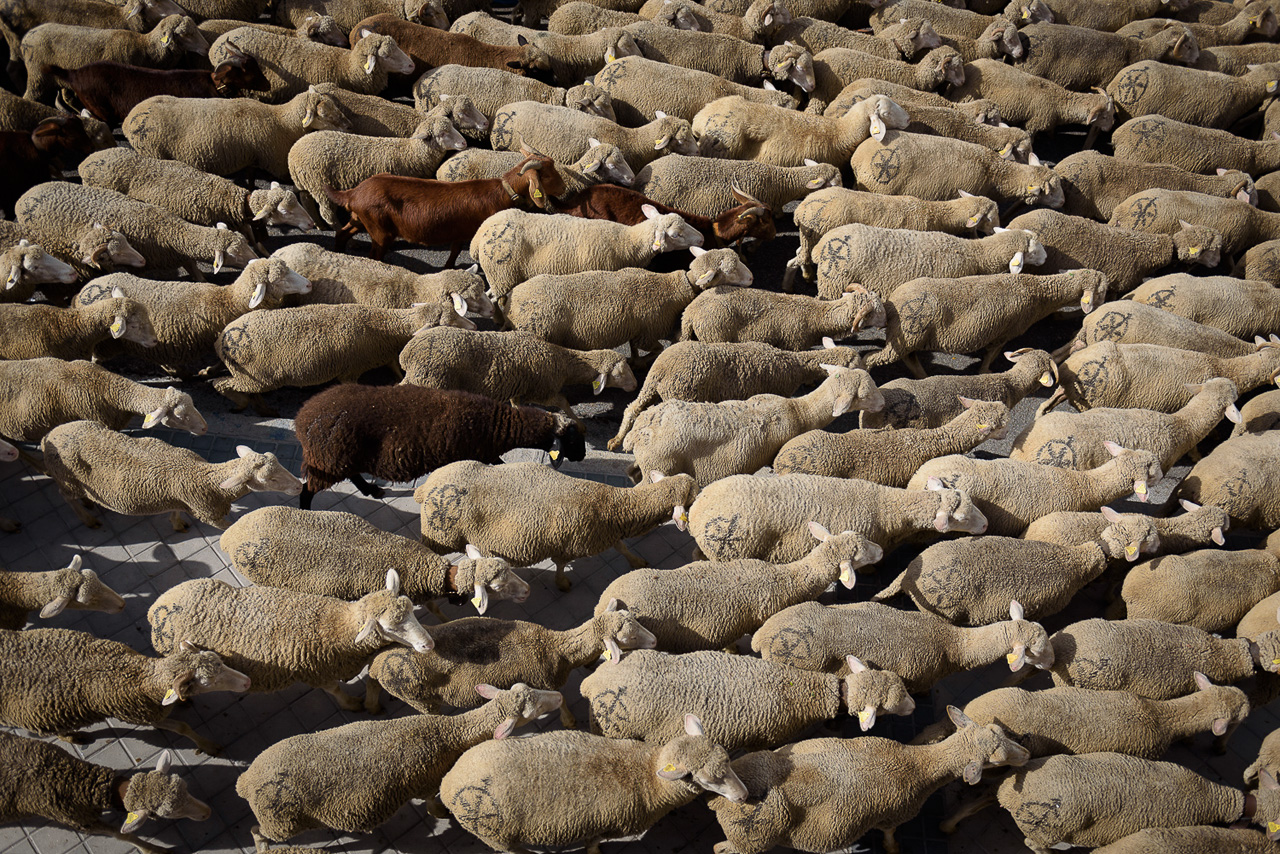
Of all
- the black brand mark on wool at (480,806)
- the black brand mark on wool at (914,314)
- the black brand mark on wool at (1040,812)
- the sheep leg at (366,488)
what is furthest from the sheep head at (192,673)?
the black brand mark on wool at (914,314)

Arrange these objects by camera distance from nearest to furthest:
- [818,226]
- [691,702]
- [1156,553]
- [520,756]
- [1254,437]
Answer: [520,756] → [691,702] → [1156,553] → [1254,437] → [818,226]

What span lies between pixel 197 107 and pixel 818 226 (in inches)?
297

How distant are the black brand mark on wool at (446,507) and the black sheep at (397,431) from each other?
0.71 m

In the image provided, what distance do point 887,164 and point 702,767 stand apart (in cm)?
787

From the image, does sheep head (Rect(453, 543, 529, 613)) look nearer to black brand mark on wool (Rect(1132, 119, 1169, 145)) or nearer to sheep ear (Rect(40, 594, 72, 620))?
sheep ear (Rect(40, 594, 72, 620))

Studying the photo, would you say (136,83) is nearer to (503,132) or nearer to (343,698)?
(503,132)

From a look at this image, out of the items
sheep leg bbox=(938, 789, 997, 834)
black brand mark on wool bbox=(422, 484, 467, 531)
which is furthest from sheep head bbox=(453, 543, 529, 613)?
sheep leg bbox=(938, 789, 997, 834)

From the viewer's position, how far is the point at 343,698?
6.54 metres

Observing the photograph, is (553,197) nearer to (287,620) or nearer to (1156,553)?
(287,620)

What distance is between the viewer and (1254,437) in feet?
26.6

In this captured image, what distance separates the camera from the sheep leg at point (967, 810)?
6121mm

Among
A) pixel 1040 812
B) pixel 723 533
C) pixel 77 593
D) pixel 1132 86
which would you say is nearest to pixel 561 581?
pixel 723 533

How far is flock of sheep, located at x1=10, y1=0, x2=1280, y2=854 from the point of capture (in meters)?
5.81

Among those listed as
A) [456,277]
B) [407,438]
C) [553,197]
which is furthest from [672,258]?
[407,438]
